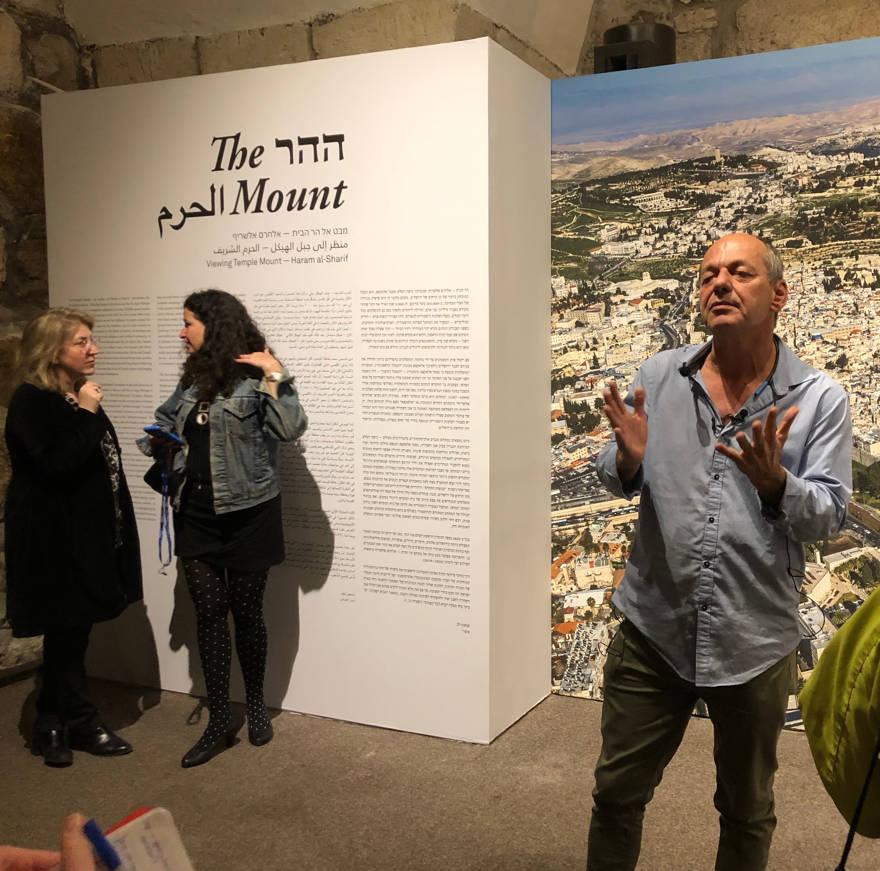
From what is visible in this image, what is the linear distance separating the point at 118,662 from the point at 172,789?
3.63ft

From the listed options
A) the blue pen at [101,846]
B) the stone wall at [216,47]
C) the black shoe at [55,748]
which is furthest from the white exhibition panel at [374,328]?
the blue pen at [101,846]

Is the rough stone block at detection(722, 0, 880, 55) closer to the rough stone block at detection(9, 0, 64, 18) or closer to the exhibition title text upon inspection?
the exhibition title text

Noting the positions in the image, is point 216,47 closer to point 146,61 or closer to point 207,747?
point 146,61

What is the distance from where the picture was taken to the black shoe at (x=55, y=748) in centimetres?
348

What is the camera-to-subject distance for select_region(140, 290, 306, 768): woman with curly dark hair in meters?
3.44

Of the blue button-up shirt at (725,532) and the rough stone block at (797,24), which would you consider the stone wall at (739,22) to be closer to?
the rough stone block at (797,24)

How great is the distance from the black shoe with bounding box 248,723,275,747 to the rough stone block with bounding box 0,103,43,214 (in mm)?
2545

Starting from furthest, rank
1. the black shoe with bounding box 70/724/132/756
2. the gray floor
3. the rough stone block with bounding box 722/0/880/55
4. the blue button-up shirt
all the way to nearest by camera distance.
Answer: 1. the rough stone block with bounding box 722/0/880/55
2. the black shoe with bounding box 70/724/132/756
3. the gray floor
4. the blue button-up shirt

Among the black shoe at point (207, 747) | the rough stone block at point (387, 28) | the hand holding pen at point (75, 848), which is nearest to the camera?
the hand holding pen at point (75, 848)

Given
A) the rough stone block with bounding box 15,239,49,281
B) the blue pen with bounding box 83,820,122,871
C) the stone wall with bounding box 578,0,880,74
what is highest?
the stone wall with bounding box 578,0,880,74

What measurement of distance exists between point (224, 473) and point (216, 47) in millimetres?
2015

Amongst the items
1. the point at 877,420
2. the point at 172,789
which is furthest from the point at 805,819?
the point at 172,789

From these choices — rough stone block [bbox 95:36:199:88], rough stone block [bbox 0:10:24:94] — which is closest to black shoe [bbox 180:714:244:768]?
rough stone block [bbox 95:36:199:88]

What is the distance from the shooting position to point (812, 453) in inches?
79.5
